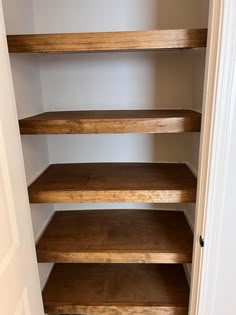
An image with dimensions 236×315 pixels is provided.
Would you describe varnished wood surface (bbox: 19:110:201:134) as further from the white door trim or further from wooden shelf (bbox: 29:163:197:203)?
wooden shelf (bbox: 29:163:197:203)

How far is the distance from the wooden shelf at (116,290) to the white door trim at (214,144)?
0.25 meters

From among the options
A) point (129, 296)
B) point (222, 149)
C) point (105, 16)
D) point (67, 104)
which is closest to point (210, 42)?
point (222, 149)

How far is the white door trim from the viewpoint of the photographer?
0.78m

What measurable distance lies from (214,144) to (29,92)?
891 millimetres

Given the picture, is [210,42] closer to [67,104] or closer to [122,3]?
[122,3]

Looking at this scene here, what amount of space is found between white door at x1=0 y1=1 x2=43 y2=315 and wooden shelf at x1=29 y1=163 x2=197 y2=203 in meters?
0.21

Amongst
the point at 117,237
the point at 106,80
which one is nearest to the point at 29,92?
the point at 106,80

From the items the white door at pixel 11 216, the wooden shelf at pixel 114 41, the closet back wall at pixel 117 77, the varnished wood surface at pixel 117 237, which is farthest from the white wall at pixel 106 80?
the white door at pixel 11 216

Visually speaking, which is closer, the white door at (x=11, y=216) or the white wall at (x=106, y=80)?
the white door at (x=11, y=216)

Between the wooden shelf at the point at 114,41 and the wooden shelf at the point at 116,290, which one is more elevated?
the wooden shelf at the point at 114,41

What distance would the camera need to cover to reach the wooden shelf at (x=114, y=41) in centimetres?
96

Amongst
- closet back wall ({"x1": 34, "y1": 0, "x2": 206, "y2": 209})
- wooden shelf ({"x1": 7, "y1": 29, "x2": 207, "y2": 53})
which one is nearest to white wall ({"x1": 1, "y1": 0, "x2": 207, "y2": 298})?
closet back wall ({"x1": 34, "y1": 0, "x2": 206, "y2": 209})

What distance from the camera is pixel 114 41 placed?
976mm

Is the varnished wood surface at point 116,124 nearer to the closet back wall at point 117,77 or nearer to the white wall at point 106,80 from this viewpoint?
the white wall at point 106,80
